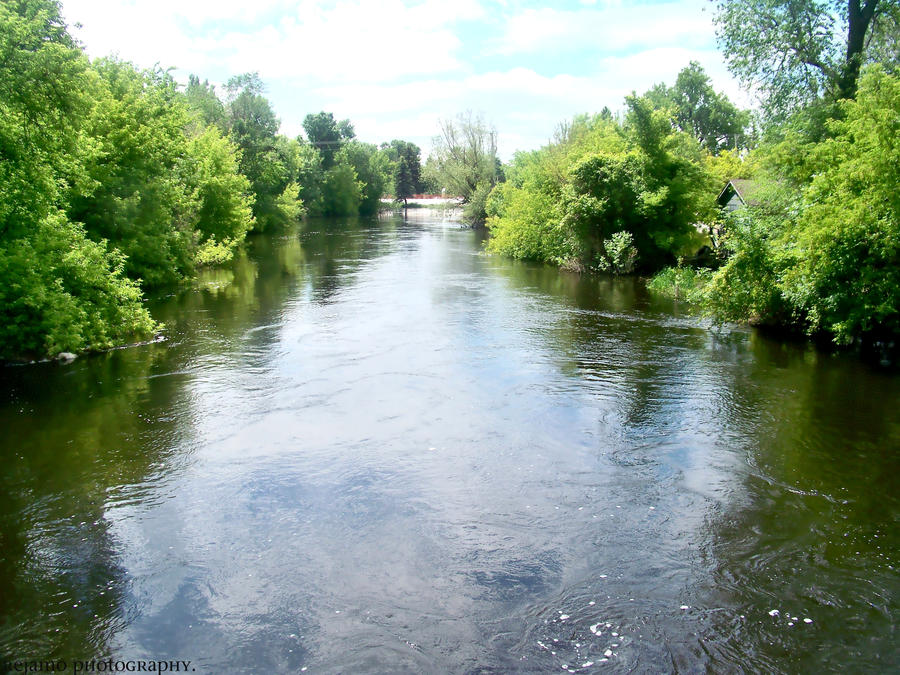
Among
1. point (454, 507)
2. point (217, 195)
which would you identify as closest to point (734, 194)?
point (217, 195)

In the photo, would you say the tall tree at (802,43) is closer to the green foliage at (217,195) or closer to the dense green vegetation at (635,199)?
the dense green vegetation at (635,199)

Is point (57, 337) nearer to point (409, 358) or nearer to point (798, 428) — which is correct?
point (409, 358)

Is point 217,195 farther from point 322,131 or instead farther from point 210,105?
point 322,131

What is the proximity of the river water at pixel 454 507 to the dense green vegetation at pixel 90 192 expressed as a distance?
5.14 ft

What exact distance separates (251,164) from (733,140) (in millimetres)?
57393

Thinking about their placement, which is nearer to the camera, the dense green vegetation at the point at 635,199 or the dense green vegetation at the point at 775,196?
the dense green vegetation at the point at 775,196

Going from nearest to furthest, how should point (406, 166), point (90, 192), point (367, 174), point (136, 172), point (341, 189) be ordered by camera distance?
point (90, 192)
point (136, 172)
point (341, 189)
point (367, 174)
point (406, 166)

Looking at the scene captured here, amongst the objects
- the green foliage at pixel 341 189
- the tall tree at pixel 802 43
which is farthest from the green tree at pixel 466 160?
the tall tree at pixel 802 43

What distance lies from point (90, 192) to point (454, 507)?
17822 mm

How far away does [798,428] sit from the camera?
12961mm

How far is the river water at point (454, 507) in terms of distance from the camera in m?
7.13

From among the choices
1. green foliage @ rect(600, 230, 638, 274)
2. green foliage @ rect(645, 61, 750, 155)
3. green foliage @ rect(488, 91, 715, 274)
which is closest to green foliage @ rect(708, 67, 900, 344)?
green foliage @ rect(488, 91, 715, 274)

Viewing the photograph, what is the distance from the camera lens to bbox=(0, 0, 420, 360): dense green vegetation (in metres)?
15.8

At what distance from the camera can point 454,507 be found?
32.9 ft
